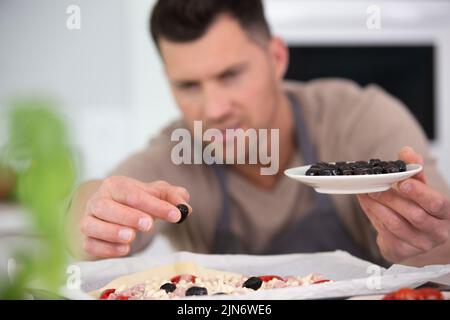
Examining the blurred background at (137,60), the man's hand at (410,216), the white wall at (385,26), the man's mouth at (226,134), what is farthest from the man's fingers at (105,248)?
the white wall at (385,26)

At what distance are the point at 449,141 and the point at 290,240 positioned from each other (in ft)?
1.11

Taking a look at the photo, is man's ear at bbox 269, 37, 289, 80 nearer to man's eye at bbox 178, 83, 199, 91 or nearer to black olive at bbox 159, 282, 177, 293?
man's eye at bbox 178, 83, 199, 91

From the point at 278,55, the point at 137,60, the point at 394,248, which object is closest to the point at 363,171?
the point at 394,248

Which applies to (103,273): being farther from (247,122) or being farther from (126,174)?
(247,122)

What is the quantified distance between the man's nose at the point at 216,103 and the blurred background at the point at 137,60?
0.14 m

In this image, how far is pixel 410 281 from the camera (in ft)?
2.19

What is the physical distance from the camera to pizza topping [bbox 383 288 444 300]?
0.65m

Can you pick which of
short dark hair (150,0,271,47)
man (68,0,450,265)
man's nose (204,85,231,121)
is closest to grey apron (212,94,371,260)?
man (68,0,450,265)

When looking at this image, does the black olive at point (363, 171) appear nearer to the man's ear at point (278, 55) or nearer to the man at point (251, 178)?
the man at point (251, 178)

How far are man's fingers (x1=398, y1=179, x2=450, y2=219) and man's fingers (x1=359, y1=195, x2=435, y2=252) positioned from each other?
32 millimetres

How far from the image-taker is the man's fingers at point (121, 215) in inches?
27.6

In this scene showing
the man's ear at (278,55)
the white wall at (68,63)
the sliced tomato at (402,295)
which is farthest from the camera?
the man's ear at (278,55)
